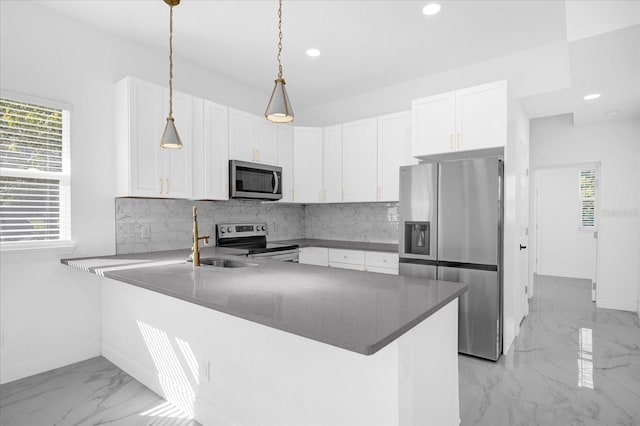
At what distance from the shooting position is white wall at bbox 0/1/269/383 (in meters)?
2.65

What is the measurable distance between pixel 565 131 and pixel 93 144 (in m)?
5.92

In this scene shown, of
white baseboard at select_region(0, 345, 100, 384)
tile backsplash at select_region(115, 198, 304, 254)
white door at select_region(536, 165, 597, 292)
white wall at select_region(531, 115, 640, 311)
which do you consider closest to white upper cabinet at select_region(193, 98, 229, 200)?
tile backsplash at select_region(115, 198, 304, 254)

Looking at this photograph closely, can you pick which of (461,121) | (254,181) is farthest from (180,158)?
(461,121)

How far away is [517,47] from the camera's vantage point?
137 inches

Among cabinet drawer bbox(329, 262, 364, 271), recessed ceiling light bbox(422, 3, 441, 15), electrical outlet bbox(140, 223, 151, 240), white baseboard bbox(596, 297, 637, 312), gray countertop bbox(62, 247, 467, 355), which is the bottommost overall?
white baseboard bbox(596, 297, 637, 312)

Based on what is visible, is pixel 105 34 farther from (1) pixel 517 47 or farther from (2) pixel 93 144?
(1) pixel 517 47

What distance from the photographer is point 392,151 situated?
4.11 meters

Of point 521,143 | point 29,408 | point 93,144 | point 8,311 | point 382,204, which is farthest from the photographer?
point 382,204

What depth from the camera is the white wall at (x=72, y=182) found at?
2.65 meters

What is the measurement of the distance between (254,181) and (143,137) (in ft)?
4.17

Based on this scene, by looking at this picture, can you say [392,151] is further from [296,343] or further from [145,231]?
[296,343]

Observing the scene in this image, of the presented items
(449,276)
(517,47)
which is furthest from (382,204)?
(517,47)

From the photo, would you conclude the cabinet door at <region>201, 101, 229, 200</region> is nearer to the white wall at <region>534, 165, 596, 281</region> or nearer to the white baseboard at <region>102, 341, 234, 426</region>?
the white baseboard at <region>102, 341, 234, 426</region>

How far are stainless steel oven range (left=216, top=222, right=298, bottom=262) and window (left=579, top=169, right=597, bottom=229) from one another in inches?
231
